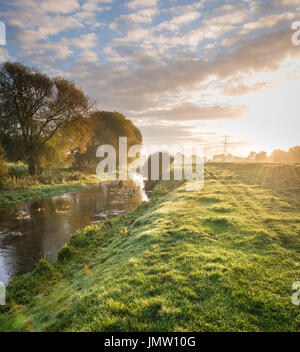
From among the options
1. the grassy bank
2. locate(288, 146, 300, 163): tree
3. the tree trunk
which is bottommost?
the grassy bank

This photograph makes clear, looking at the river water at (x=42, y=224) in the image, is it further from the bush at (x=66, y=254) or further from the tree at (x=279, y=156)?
the tree at (x=279, y=156)

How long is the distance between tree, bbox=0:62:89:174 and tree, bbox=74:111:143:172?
47.0ft

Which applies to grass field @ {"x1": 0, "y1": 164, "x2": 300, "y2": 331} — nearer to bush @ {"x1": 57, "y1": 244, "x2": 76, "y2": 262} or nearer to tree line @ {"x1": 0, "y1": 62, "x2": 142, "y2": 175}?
bush @ {"x1": 57, "y1": 244, "x2": 76, "y2": 262}

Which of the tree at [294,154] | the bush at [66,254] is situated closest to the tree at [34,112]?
the bush at [66,254]

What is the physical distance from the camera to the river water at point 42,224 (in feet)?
30.0

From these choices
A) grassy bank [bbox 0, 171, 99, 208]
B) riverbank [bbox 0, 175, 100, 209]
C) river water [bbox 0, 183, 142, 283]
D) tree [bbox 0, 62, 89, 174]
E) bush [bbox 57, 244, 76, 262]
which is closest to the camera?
bush [bbox 57, 244, 76, 262]

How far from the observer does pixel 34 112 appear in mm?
26422

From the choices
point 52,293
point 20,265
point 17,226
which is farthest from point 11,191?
point 52,293

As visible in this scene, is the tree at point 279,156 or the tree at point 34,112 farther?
the tree at point 279,156

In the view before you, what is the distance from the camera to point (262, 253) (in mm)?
6328

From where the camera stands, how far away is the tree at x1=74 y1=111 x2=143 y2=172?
46.4 metres

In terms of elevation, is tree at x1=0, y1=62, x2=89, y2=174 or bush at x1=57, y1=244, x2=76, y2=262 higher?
tree at x1=0, y1=62, x2=89, y2=174

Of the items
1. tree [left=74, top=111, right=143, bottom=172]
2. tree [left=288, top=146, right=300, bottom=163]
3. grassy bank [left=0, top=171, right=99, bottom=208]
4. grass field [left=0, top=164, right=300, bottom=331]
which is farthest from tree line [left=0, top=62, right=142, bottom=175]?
tree [left=288, top=146, right=300, bottom=163]
